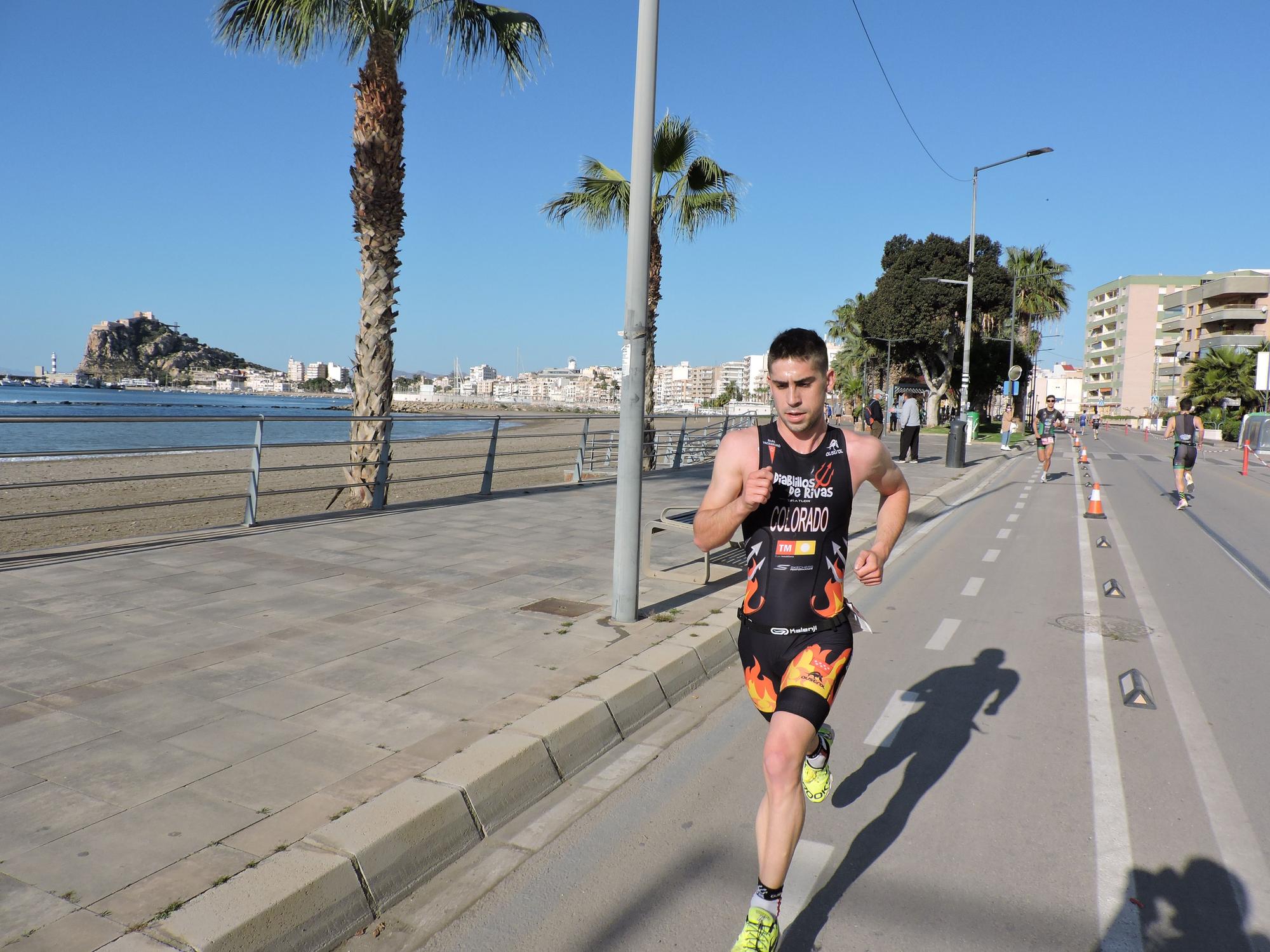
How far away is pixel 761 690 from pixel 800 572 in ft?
1.34

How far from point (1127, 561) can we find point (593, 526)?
6.05m

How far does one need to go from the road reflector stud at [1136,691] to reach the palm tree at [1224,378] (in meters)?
63.7

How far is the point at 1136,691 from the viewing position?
17.0 feet

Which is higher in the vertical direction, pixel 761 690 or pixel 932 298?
pixel 932 298

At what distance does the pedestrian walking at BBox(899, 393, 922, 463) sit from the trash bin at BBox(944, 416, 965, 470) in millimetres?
905

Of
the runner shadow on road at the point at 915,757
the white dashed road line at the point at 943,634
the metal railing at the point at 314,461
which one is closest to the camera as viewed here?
the runner shadow on road at the point at 915,757

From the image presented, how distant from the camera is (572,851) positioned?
3.36 metres

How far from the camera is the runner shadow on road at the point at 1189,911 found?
2.80 m

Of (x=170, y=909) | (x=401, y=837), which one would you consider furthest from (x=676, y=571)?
(x=170, y=909)

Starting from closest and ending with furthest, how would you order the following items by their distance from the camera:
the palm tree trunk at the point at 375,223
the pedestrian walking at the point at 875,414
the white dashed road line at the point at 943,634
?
the white dashed road line at the point at 943,634 → the palm tree trunk at the point at 375,223 → the pedestrian walking at the point at 875,414

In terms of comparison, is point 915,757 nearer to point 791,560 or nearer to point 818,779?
point 818,779

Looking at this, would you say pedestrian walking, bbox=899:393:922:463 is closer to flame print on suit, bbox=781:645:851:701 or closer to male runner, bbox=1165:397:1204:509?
male runner, bbox=1165:397:1204:509

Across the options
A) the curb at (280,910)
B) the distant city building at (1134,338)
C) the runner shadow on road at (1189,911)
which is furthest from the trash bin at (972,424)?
the distant city building at (1134,338)

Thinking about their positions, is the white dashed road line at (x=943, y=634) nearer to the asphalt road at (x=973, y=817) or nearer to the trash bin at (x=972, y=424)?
the asphalt road at (x=973, y=817)
